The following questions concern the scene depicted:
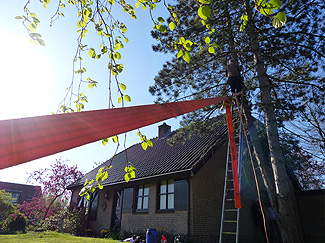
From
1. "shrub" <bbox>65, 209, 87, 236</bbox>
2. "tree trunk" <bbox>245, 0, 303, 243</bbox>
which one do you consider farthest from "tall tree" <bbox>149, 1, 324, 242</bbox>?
"shrub" <bbox>65, 209, 87, 236</bbox>

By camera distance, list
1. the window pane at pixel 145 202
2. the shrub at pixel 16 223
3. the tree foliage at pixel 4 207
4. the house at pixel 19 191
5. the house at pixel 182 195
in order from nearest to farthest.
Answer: the house at pixel 182 195 → the window pane at pixel 145 202 → the shrub at pixel 16 223 → the tree foliage at pixel 4 207 → the house at pixel 19 191

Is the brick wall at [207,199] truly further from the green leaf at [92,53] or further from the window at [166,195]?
the green leaf at [92,53]

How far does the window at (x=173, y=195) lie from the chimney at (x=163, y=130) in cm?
633

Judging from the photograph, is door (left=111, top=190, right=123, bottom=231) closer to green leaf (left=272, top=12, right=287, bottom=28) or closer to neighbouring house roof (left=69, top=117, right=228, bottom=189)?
neighbouring house roof (left=69, top=117, right=228, bottom=189)

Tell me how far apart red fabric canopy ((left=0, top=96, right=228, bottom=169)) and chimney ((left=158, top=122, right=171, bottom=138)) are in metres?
15.3

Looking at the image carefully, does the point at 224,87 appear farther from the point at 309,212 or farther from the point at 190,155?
the point at 309,212

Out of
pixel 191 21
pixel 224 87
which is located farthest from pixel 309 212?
pixel 191 21

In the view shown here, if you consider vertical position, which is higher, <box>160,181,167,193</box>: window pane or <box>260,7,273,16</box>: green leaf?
<box>260,7,273,16</box>: green leaf

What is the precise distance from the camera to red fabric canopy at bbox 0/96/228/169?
866mm

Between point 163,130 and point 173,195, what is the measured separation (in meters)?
7.40

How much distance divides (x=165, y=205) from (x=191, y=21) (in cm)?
767

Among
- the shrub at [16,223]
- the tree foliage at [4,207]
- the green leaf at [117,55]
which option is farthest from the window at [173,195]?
the tree foliage at [4,207]

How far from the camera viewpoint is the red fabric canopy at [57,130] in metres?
0.87

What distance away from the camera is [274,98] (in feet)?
25.3
